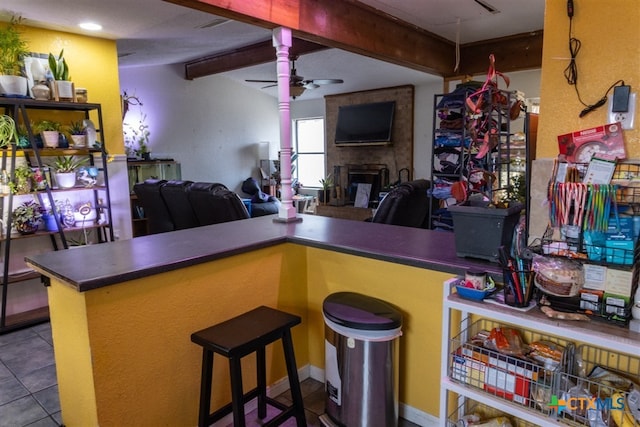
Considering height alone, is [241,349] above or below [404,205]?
below

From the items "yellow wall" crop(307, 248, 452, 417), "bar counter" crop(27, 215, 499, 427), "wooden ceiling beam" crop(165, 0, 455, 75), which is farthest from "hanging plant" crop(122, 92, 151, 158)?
"yellow wall" crop(307, 248, 452, 417)

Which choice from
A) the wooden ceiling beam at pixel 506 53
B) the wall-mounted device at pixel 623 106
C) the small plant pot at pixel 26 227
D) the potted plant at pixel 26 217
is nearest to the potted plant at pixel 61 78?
the potted plant at pixel 26 217

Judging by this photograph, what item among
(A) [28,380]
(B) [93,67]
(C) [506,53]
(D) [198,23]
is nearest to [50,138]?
(B) [93,67]

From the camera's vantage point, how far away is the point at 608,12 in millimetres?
1299

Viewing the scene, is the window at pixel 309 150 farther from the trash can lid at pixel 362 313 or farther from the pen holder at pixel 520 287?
the pen holder at pixel 520 287

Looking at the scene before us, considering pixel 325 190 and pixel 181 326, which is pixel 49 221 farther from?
pixel 325 190

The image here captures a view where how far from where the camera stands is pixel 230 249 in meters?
→ 1.92

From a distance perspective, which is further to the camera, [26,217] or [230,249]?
[26,217]

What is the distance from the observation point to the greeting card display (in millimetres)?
1301

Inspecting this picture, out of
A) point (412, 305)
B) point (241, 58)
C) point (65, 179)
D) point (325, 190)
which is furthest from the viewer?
point (325, 190)

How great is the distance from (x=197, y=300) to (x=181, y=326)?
0.12m

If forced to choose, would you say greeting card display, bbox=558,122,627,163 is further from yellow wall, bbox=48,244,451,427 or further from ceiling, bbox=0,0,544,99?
ceiling, bbox=0,0,544,99

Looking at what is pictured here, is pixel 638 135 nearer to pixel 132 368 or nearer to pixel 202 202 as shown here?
pixel 132 368

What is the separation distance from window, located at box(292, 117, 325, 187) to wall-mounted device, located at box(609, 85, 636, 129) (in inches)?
289
